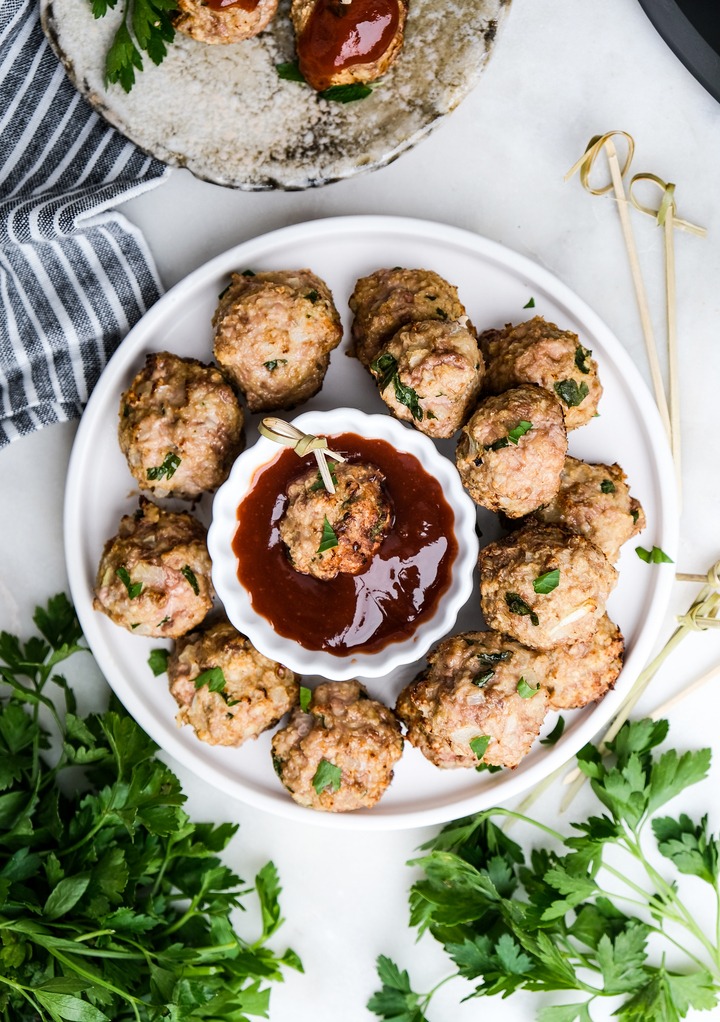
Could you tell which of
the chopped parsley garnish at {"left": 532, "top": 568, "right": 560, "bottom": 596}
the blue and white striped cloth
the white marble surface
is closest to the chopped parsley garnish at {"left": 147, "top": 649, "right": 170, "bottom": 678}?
the white marble surface

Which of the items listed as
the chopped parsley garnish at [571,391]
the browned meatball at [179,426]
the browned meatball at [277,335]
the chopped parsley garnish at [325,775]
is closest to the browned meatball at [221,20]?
the browned meatball at [277,335]

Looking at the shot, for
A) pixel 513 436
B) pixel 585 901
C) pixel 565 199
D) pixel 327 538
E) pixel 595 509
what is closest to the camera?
pixel 513 436

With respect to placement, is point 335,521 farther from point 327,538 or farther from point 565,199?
point 565,199

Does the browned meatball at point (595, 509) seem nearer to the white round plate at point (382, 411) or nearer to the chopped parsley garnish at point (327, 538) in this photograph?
the white round plate at point (382, 411)

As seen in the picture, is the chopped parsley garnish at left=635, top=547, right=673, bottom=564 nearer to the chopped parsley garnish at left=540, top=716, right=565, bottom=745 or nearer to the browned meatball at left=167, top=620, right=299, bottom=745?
the chopped parsley garnish at left=540, top=716, right=565, bottom=745

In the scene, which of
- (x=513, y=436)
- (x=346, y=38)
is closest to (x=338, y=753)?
(x=513, y=436)

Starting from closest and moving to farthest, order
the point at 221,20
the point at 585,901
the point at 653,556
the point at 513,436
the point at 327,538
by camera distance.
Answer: the point at 513,436
the point at 327,538
the point at 221,20
the point at 653,556
the point at 585,901

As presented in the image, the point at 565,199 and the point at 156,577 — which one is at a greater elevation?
the point at 565,199
